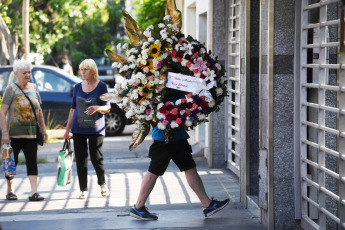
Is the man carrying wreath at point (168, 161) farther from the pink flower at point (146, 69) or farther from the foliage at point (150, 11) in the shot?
the foliage at point (150, 11)

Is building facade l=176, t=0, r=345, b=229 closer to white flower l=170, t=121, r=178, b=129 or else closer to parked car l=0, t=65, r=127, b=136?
white flower l=170, t=121, r=178, b=129

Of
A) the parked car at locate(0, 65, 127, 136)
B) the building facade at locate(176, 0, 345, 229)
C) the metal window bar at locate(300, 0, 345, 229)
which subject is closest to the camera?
the metal window bar at locate(300, 0, 345, 229)

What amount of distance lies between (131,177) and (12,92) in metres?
2.62

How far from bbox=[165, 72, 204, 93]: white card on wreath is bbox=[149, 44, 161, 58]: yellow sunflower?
0.75ft

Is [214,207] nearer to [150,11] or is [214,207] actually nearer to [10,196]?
[10,196]

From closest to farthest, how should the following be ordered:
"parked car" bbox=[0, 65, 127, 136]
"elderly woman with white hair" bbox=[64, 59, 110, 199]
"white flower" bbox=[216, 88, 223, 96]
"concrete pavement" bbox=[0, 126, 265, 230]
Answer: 1. "white flower" bbox=[216, 88, 223, 96]
2. "concrete pavement" bbox=[0, 126, 265, 230]
3. "elderly woman with white hair" bbox=[64, 59, 110, 199]
4. "parked car" bbox=[0, 65, 127, 136]

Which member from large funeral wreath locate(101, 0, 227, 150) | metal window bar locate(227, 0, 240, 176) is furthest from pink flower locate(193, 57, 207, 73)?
metal window bar locate(227, 0, 240, 176)

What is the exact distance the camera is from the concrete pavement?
7586 millimetres

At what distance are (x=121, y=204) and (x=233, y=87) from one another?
10.6 feet

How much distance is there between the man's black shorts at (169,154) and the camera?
299 inches

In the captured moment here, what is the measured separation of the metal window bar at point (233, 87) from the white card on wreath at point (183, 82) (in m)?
3.56

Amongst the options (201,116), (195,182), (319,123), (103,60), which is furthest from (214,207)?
(103,60)

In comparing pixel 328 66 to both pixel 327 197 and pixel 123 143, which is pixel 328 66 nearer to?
pixel 327 197

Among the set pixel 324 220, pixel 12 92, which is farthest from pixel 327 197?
pixel 12 92
